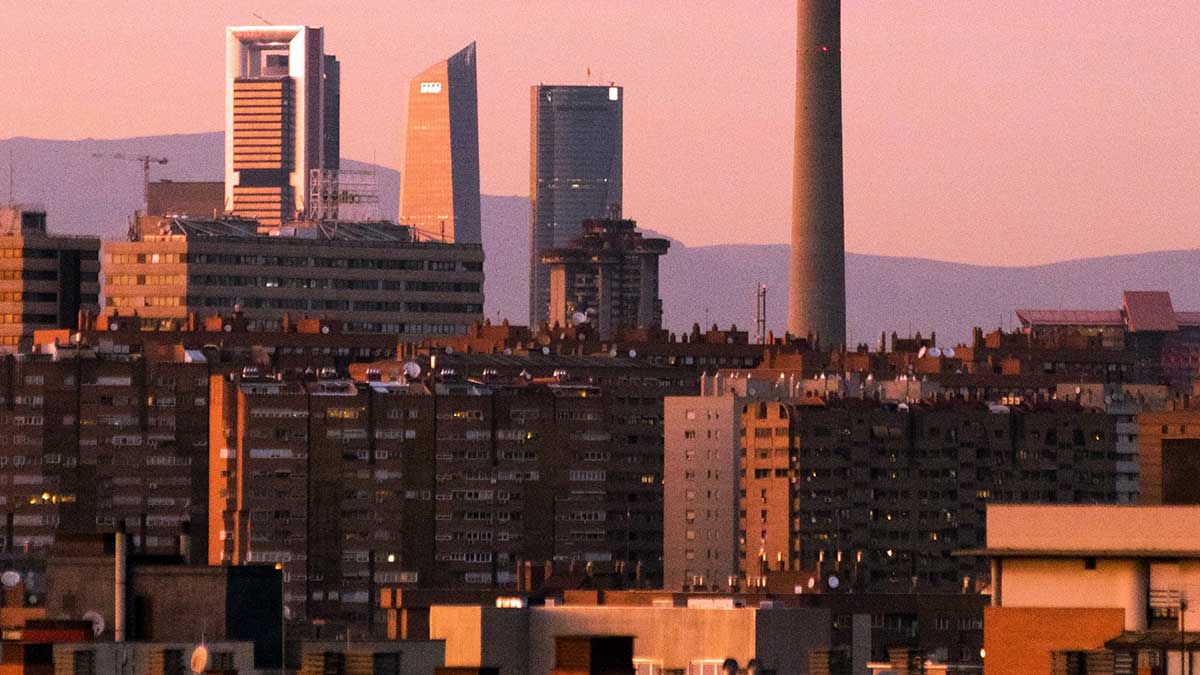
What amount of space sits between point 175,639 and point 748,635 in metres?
32.0

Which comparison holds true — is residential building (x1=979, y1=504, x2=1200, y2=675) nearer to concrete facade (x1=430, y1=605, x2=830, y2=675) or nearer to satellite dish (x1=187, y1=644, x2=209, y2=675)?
satellite dish (x1=187, y1=644, x2=209, y2=675)

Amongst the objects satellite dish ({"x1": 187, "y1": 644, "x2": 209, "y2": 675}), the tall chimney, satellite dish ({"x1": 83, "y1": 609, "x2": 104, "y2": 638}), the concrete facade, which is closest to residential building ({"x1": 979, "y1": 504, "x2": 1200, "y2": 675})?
satellite dish ({"x1": 187, "y1": 644, "x2": 209, "y2": 675})

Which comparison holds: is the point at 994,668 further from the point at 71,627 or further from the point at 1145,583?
the point at 71,627

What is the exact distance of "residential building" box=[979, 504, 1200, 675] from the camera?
206 ft

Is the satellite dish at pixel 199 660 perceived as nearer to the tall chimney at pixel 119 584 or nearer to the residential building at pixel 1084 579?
the residential building at pixel 1084 579

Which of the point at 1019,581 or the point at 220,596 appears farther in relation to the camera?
the point at 220,596

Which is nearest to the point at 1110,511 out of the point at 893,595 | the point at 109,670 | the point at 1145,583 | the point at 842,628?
the point at 1145,583

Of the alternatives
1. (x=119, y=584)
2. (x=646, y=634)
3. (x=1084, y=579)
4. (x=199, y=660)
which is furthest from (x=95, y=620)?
(x=1084, y=579)

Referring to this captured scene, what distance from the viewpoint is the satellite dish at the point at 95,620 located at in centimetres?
8969

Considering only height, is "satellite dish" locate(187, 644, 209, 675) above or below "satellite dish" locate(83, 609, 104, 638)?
above

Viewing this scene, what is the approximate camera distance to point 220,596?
300 ft

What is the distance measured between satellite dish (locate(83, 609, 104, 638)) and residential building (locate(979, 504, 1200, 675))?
1160 inches

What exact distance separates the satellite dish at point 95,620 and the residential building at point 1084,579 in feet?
96.7

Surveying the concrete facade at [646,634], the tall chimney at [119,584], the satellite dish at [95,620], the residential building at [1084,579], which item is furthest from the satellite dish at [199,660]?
the concrete facade at [646,634]
